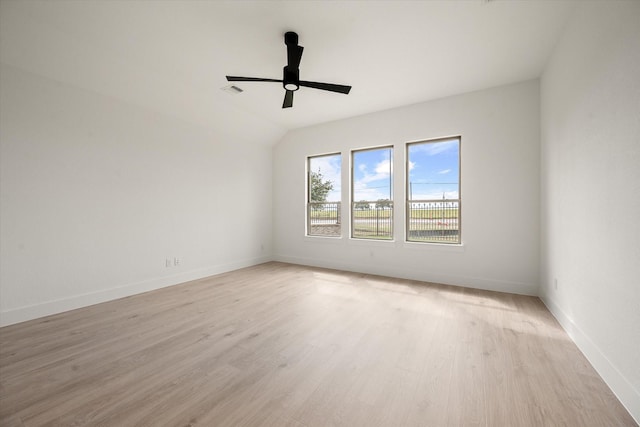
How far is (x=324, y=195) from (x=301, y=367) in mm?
4038

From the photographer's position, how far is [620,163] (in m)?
1.67

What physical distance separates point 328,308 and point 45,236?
3.37m

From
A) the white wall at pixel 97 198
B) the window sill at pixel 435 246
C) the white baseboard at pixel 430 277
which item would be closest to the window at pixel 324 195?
the white baseboard at pixel 430 277

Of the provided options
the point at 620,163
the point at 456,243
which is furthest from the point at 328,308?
the point at 620,163

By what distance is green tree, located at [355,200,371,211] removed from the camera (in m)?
5.11

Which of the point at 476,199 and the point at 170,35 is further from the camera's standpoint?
the point at 476,199

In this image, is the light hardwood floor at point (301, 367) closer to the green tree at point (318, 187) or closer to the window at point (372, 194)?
the window at point (372, 194)

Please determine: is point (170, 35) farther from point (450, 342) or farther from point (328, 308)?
point (450, 342)

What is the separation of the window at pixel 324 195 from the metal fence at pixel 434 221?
1460mm

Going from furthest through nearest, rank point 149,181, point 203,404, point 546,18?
1. point 149,181
2. point 546,18
3. point 203,404

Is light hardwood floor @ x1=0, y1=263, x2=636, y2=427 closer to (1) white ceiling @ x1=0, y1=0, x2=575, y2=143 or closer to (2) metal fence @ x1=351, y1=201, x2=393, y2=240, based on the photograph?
(2) metal fence @ x1=351, y1=201, x2=393, y2=240

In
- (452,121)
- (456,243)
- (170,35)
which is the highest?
(170,35)

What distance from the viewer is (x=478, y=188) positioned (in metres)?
3.98

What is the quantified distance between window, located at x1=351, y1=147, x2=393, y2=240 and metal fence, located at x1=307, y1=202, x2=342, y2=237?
368 millimetres
